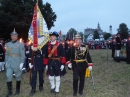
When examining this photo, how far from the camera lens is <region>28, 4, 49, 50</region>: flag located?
7.28m

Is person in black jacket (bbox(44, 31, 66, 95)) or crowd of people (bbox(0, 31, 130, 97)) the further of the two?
person in black jacket (bbox(44, 31, 66, 95))

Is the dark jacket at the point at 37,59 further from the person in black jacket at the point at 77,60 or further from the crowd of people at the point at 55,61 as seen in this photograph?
the person in black jacket at the point at 77,60

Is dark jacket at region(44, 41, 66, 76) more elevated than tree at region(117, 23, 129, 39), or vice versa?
tree at region(117, 23, 129, 39)

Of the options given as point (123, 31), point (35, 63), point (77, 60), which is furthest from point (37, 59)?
point (123, 31)

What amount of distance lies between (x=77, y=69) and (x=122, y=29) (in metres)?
44.6

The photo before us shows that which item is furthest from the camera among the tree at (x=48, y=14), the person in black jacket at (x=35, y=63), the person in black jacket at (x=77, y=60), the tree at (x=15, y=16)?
the tree at (x=48, y=14)

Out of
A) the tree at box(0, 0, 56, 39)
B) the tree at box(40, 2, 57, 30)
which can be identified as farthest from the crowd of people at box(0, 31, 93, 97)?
the tree at box(40, 2, 57, 30)

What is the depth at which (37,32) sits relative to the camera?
7367 mm

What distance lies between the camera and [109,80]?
9281 millimetres

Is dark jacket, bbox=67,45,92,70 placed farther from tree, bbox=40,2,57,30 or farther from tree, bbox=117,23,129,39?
tree, bbox=117,23,129,39

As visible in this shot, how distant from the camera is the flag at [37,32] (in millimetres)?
7281

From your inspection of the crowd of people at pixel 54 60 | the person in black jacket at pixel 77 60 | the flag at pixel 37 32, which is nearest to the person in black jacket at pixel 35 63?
the crowd of people at pixel 54 60

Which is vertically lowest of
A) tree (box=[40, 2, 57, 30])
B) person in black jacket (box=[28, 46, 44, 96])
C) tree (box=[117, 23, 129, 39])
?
person in black jacket (box=[28, 46, 44, 96])

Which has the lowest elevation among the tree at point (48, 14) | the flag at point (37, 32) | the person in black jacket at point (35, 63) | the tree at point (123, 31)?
the person in black jacket at point (35, 63)
